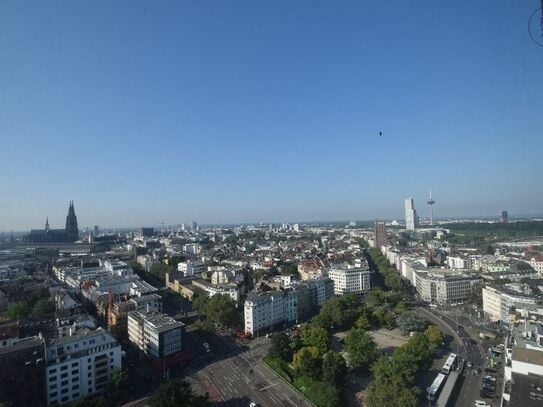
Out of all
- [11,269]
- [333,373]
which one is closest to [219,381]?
[333,373]

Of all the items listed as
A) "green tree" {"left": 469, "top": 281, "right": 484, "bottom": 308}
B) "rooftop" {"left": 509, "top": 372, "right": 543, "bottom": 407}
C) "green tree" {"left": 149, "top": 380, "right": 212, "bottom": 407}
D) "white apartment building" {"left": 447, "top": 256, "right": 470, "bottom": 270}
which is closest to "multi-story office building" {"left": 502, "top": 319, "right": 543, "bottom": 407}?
"rooftop" {"left": 509, "top": 372, "right": 543, "bottom": 407}

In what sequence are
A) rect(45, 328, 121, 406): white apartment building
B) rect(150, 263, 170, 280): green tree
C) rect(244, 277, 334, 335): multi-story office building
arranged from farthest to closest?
rect(150, 263, 170, 280): green tree < rect(244, 277, 334, 335): multi-story office building < rect(45, 328, 121, 406): white apartment building

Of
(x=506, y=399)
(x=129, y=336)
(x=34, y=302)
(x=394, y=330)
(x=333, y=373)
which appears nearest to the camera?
(x=506, y=399)

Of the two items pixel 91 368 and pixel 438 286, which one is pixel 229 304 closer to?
pixel 91 368

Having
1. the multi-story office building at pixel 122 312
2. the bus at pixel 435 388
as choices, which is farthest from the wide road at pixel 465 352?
the multi-story office building at pixel 122 312

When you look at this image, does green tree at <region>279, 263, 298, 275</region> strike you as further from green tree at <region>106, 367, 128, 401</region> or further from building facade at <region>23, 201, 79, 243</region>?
building facade at <region>23, 201, 79, 243</region>

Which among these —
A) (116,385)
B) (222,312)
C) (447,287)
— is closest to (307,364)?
(116,385)
